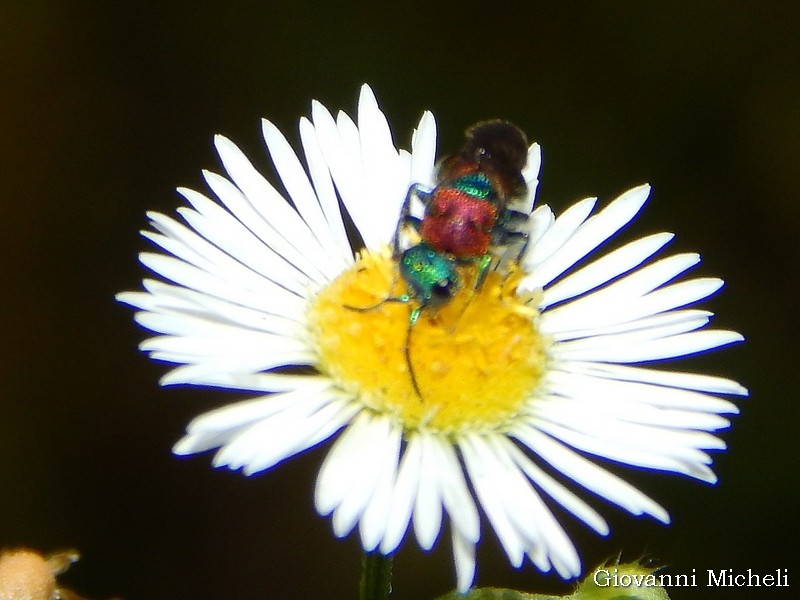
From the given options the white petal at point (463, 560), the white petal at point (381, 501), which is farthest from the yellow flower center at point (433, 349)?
the white petal at point (463, 560)

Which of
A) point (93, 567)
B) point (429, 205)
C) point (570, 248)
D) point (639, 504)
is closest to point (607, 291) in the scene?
point (570, 248)

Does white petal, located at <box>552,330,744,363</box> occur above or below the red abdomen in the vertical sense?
below

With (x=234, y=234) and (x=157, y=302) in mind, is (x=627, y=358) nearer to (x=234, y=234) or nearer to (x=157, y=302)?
(x=234, y=234)

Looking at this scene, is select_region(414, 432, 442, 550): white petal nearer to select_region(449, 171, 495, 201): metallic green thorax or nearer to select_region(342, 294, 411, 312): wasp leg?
select_region(342, 294, 411, 312): wasp leg

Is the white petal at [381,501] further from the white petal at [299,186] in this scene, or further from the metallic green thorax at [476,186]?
the white petal at [299,186]

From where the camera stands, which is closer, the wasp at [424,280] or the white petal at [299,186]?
the wasp at [424,280]

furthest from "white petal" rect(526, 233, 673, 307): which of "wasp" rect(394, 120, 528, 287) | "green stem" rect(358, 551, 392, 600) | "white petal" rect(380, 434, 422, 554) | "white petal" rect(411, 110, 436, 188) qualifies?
"green stem" rect(358, 551, 392, 600)

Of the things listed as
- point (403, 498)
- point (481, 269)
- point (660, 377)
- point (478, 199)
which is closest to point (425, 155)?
point (478, 199)

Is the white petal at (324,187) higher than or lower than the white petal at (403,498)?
higher
